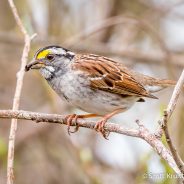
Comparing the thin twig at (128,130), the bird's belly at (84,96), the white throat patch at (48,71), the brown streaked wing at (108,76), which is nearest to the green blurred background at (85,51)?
the brown streaked wing at (108,76)

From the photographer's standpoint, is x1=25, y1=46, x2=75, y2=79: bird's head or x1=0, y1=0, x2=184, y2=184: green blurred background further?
x1=0, y1=0, x2=184, y2=184: green blurred background

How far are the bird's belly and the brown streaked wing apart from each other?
2.6 inches

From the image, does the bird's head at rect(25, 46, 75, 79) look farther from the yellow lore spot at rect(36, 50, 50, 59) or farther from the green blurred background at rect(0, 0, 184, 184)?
the green blurred background at rect(0, 0, 184, 184)

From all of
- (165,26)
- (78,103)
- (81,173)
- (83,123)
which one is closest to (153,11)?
(165,26)

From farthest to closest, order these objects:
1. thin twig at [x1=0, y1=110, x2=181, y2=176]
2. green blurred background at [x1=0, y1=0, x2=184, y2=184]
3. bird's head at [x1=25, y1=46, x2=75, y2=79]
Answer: green blurred background at [x1=0, y1=0, x2=184, y2=184] < bird's head at [x1=25, y1=46, x2=75, y2=79] < thin twig at [x1=0, y1=110, x2=181, y2=176]

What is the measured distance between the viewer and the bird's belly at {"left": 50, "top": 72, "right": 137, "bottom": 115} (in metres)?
4.16

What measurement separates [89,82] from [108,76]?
0.32 meters

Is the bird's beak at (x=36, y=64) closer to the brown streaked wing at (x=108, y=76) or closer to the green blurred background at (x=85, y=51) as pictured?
the brown streaked wing at (x=108, y=76)

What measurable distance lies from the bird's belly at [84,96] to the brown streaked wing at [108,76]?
7cm

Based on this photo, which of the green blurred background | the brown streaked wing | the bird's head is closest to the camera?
the bird's head

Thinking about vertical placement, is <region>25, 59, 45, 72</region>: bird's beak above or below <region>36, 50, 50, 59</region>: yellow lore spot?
below

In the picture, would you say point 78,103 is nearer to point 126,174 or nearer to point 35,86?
point 126,174

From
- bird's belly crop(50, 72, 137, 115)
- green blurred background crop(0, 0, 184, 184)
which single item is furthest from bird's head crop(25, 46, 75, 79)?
green blurred background crop(0, 0, 184, 184)

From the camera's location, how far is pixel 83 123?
A: 11.9 feet
